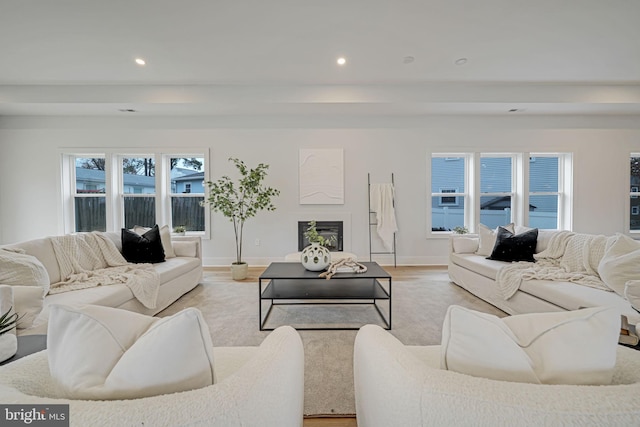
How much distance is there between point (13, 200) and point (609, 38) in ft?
30.1

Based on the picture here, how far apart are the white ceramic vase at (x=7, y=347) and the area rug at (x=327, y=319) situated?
1.30m

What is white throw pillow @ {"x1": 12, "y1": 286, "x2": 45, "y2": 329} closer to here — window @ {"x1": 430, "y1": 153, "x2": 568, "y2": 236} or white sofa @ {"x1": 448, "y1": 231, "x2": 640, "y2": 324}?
white sofa @ {"x1": 448, "y1": 231, "x2": 640, "y2": 324}

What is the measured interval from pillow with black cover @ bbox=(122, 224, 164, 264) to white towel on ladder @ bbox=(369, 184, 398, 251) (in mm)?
3401

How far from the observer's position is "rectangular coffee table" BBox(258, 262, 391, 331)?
2.46m

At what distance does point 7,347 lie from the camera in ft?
3.51

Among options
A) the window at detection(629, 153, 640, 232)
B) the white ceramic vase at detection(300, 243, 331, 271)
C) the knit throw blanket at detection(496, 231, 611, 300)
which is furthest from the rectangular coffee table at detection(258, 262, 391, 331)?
the window at detection(629, 153, 640, 232)

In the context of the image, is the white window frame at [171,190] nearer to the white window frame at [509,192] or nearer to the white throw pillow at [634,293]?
the white window frame at [509,192]

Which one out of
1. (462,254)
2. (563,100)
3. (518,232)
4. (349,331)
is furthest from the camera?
(563,100)

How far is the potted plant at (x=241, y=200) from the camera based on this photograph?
169 inches

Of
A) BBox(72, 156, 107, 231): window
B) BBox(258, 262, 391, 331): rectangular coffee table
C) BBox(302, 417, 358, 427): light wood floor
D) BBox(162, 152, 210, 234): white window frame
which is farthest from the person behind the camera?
BBox(72, 156, 107, 231): window

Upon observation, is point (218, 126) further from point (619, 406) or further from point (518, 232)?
point (619, 406)

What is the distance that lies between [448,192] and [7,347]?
5620mm

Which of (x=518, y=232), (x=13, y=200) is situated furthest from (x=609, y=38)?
(x=13, y=200)

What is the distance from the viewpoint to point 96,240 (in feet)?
9.85
